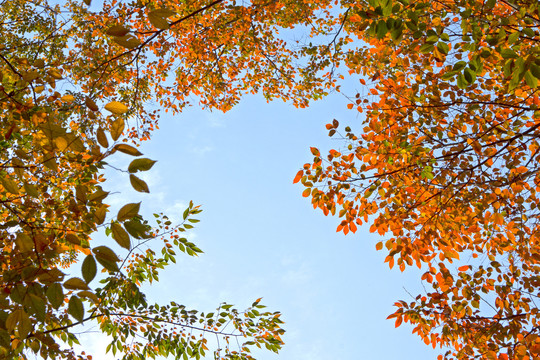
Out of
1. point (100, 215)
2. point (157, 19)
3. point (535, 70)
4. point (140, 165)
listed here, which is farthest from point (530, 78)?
point (100, 215)

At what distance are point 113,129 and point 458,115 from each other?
4437 mm

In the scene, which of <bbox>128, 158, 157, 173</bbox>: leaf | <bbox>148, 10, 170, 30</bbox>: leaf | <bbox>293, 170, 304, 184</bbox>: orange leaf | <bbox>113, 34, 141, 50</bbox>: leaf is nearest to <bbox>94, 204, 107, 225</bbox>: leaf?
<bbox>128, 158, 157, 173</bbox>: leaf

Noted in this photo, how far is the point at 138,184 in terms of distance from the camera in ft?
5.03

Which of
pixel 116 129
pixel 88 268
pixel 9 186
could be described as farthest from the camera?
pixel 9 186

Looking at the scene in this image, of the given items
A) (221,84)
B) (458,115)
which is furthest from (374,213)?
(221,84)

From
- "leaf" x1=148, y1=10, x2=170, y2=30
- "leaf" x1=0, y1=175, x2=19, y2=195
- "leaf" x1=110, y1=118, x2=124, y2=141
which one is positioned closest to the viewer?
"leaf" x1=110, y1=118, x2=124, y2=141

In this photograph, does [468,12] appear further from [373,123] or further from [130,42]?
[130,42]

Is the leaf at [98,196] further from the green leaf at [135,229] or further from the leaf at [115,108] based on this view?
the leaf at [115,108]

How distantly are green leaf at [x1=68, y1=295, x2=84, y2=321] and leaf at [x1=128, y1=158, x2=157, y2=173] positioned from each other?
24.1 inches

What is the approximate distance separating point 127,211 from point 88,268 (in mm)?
272

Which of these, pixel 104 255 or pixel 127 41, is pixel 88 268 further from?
pixel 127 41

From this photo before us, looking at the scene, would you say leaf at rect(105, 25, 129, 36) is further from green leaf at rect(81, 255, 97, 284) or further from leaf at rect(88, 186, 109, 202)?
green leaf at rect(81, 255, 97, 284)

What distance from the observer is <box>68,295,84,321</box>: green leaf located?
1.56m

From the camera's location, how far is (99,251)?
1483 mm
